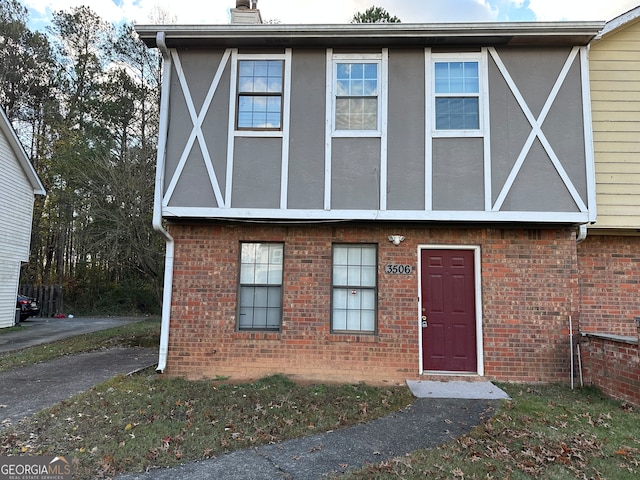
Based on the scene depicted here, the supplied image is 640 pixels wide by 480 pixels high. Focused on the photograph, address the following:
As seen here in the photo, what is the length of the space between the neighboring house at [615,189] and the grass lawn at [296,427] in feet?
6.09

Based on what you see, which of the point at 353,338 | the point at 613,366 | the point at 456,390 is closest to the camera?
the point at 613,366

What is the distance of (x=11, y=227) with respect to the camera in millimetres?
14578

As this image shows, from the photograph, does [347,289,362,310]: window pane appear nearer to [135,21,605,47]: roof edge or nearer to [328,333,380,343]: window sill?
[328,333,380,343]: window sill

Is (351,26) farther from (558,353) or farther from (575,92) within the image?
(558,353)

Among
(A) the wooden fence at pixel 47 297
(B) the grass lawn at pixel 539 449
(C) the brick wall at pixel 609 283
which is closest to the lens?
(B) the grass lawn at pixel 539 449

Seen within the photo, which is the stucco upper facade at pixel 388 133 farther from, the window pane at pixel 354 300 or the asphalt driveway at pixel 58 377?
the asphalt driveway at pixel 58 377

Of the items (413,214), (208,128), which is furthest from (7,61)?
(413,214)

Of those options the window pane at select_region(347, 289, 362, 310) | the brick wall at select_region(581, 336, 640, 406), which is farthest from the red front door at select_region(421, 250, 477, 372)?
the brick wall at select_region(581, 336, 640, 406)

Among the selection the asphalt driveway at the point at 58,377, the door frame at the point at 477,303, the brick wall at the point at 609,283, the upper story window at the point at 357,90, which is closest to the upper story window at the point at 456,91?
the upper story window at the point at 357,90

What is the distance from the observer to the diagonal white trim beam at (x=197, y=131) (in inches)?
262

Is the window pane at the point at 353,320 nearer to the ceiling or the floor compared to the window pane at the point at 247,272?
nearer to the floor

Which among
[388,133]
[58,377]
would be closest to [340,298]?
[388,133]

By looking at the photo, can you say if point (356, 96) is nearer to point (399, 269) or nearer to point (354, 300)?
point (399, 269)

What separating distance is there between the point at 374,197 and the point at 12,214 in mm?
14678
